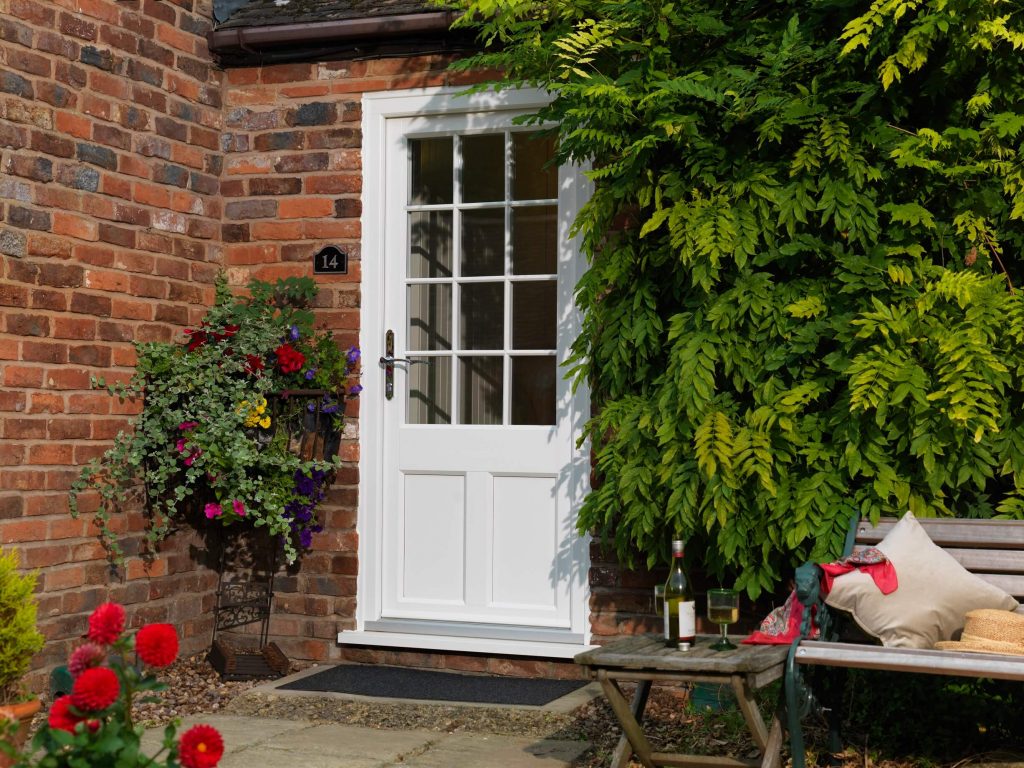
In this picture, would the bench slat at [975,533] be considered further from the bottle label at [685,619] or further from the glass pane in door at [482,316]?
the glass pane in door at [482,316]

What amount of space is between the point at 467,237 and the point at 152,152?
4.83 feet

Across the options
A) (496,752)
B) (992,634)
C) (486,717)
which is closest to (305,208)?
(486,717)

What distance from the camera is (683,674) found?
358 cm

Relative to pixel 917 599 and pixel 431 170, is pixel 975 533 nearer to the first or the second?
pixel 917 599

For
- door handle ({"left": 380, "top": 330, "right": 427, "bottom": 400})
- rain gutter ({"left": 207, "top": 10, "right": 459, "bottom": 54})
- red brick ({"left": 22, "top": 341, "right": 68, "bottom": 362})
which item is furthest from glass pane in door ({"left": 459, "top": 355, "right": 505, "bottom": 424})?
red brick ({"left": 22, "top": 341, "right": 68, "bottom": 362})

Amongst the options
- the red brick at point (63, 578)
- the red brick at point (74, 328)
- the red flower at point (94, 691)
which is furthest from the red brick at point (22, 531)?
the red flower at point (94, 691)

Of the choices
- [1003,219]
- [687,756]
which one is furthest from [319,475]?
[1003,219]

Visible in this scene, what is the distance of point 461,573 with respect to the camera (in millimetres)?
5816

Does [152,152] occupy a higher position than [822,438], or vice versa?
[152,152]

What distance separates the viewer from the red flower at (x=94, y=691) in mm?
2375

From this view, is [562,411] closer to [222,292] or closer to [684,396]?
[684,396]

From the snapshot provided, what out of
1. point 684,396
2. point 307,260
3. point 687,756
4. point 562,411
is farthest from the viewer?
point 307,260

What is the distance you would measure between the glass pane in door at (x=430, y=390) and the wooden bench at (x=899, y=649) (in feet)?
7.16

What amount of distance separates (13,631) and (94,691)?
1.81 meters
